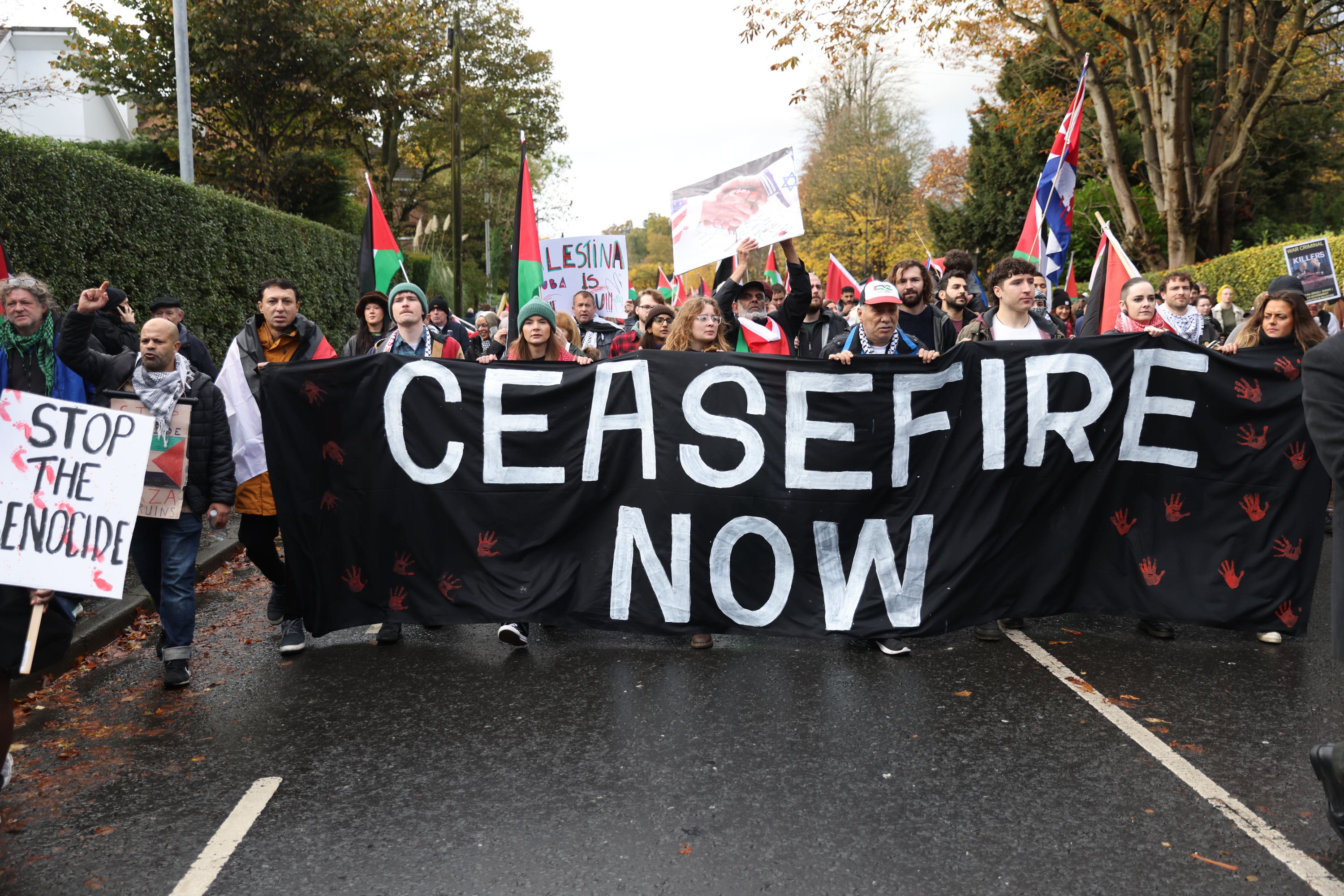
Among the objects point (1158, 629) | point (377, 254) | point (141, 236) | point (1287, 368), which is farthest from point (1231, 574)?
point (141, 236)

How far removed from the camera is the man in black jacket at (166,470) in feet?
16.5

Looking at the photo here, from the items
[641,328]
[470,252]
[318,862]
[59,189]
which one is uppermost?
[470,252]

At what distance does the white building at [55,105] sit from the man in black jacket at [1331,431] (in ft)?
124

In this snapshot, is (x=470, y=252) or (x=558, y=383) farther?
(x=470, y=252)

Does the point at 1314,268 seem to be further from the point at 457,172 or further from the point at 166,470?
the point at 457,172

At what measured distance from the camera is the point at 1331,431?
316 centimetres

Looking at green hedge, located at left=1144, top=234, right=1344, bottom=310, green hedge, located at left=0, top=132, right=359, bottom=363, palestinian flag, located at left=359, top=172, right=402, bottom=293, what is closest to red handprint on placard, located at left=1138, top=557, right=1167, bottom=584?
palestinian flag, located at left=359, top=172, right=402, bottom=293

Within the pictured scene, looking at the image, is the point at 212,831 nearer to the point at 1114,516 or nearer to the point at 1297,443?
the point at 1114,516

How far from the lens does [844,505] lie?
5445 mm

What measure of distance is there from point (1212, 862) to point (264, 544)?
15.6 ft

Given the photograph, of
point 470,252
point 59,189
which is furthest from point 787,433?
point 470,252

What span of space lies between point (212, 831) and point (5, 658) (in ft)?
2.79

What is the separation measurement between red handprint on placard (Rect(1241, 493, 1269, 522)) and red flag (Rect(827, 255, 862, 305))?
21.7 feet

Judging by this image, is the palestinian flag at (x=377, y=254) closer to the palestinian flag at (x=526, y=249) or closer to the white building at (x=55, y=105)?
the palestinian flag at (x=526, y=249)
